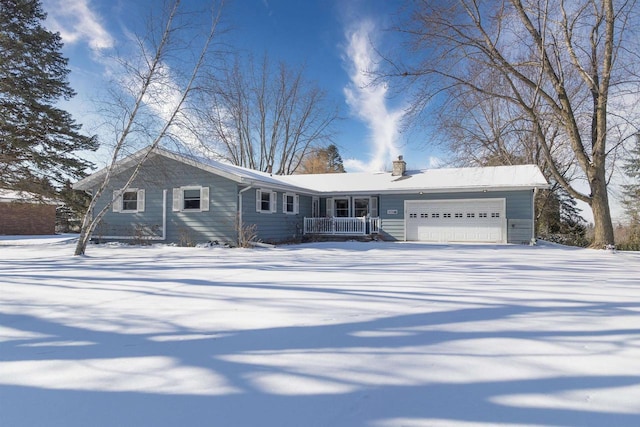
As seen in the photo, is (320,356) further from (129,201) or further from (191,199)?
(129,201)

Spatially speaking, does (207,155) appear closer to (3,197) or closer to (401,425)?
(401,425)

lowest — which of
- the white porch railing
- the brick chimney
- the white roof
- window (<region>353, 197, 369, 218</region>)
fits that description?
the white porch railing

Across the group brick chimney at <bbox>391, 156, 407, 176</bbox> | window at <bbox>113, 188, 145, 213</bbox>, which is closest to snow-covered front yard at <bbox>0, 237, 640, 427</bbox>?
window at <bbox>113, 188, 145, 213</bbox>

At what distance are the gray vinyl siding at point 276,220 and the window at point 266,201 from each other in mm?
164

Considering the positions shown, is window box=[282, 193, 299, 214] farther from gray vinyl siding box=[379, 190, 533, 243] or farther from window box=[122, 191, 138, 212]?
window box=[122, 191, 138, 212]

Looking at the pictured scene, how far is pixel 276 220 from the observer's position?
15461 millimetres

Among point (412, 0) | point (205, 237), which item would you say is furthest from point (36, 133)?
point (412, 0)

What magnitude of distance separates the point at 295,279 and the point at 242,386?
3.60 m

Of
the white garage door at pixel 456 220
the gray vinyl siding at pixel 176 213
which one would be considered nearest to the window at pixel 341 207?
the white garage door at pixel 456 220

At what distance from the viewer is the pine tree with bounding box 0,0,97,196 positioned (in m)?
15.4

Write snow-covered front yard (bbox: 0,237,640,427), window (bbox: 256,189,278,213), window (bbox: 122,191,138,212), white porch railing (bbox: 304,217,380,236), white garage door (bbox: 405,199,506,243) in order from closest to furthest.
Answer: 1. snow-covered front yard (bbox: 0,237,640,427)
2. window (bbox: 256,189,278,213)
3. window (bbox: 122,191,138,212)
4. white garage door (bbox: 405,199,506,243)
5. white porch railing (bbox: 304,217,380,236)

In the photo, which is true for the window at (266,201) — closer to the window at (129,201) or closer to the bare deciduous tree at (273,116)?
the window at (129,201)

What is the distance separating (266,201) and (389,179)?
681 centimetres

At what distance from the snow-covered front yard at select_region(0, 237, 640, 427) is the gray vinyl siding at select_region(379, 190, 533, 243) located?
10769 mm
